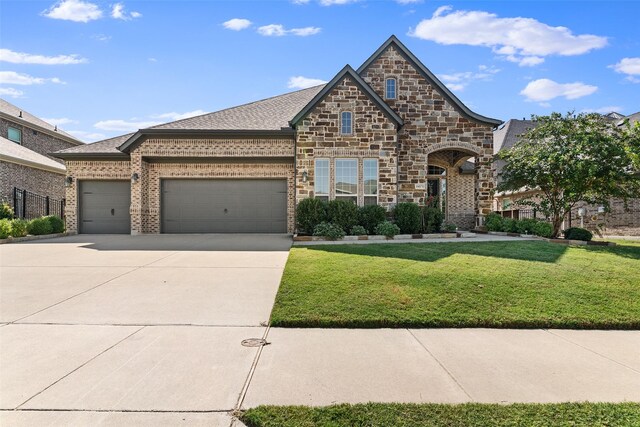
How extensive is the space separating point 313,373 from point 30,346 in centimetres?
320

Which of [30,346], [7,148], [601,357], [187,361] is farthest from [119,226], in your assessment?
[601,357]

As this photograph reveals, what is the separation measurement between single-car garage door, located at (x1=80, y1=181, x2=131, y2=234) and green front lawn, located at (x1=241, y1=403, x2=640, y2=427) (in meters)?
15.4

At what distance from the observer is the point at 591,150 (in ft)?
36.9

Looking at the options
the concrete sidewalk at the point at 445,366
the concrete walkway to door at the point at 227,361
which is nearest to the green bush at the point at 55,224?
the concrete walkway to door at the point at 227,361

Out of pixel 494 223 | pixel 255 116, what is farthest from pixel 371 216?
pixel 255 116

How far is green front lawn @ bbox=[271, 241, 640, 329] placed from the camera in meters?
4.94

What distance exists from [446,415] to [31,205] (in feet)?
73.9

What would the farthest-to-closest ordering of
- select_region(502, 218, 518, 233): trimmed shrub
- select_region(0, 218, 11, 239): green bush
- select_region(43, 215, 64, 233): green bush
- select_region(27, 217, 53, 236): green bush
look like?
select_region(43, 215, 64, 233): green bush < select_region(502, 218, 518, 233): trimmed shrub < select_region(27, 217, 53, 236): green bush < select_region(0, 218, 11, 239): green bush

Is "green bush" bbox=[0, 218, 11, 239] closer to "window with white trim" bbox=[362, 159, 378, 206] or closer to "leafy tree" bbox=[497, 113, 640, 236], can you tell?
"window with white trim" bbox=[362, 159, 378, 206]

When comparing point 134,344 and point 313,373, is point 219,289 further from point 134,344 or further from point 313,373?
point 313,373

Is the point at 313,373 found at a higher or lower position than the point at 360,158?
lower

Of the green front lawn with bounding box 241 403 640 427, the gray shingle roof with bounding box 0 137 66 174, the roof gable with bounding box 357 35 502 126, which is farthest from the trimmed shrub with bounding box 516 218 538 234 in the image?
the gray shingle roof with bounding box 0 137 66 174

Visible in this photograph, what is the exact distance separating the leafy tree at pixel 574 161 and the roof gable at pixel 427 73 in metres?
2.21

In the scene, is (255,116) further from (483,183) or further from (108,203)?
(483,183)
